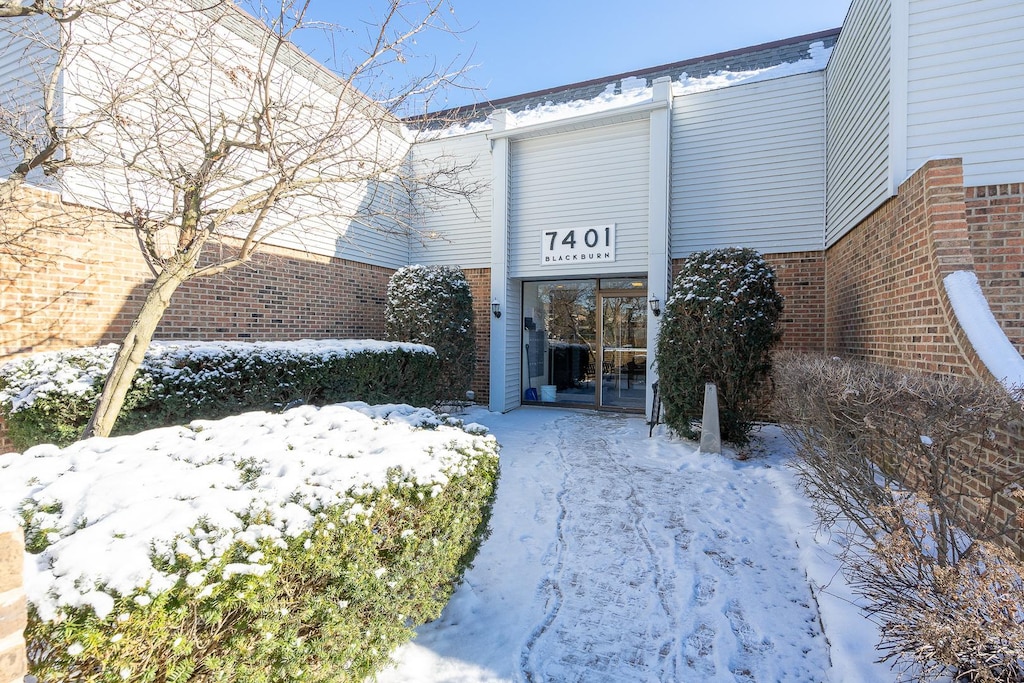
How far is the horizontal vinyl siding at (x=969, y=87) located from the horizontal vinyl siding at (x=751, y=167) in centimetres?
305

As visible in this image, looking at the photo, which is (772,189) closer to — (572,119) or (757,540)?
(572,119)

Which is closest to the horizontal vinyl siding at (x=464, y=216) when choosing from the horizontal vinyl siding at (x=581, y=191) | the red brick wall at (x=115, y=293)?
the horizontal vinyl siding at (x=581, y=191)

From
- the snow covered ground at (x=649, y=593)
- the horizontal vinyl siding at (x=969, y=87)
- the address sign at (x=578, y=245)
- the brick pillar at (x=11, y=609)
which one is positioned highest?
the horizontal vinyl siding at (x=969, y=87)

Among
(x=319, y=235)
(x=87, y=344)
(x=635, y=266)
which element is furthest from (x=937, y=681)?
(x=319, y=235)

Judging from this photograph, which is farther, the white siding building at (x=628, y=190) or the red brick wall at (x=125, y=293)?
the white siding building at (x=628, y=190)

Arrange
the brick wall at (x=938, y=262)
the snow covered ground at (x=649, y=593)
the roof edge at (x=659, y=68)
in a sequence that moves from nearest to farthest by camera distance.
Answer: the snow covered ground at (x=649, y=593) → the brick wall at (x=938, y=262) → the roof edge at (x=659, y=68)

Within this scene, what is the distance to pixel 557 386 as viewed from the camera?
971cm

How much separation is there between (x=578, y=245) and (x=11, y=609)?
26.2 feet

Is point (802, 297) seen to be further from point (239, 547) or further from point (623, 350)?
point (239, 547)

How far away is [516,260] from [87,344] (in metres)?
6.18

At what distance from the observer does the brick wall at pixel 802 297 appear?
720 centimetres

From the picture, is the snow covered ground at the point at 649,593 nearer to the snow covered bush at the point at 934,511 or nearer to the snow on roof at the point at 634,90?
the snow covered bush at the point at 934,511

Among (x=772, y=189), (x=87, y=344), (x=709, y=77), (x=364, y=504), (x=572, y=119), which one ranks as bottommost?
(x=364, y=504)

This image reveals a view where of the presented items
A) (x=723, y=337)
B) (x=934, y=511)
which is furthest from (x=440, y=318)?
(x=934, y=511)
